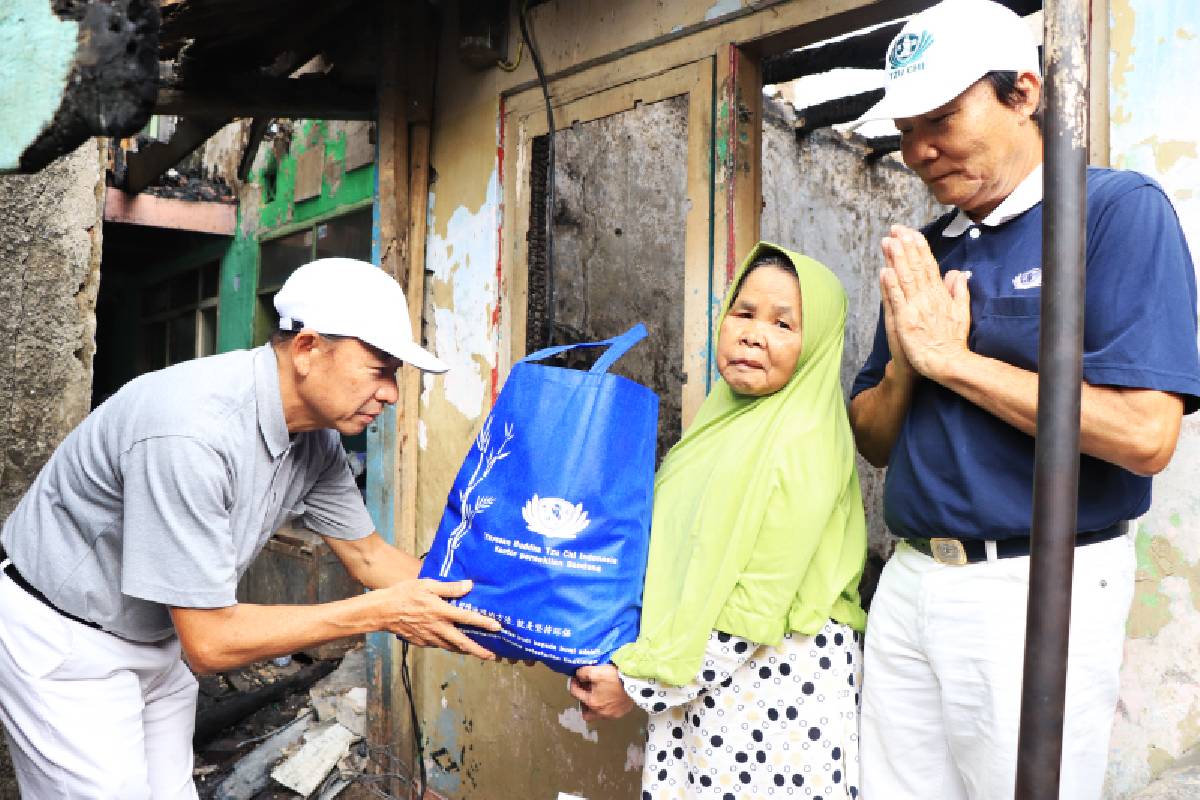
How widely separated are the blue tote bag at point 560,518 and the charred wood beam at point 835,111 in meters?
3.81

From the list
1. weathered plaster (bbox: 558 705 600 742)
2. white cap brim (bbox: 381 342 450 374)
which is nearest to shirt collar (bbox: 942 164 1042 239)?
white cap brim (bbox: 381 342 450 374)


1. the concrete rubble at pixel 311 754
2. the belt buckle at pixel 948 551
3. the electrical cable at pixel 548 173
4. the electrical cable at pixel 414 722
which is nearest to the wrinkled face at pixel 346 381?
the belt buckle at pixel 948 551

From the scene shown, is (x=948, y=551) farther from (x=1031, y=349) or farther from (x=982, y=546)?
(x=1031, y=349)

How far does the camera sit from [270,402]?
2172 millimetres

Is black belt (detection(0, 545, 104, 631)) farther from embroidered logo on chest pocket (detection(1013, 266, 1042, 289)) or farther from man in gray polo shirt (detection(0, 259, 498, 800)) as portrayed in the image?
embroidered logo on chest pocket (detection(1013, 266, 1042, 289))

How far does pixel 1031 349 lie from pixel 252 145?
7361 millimetres

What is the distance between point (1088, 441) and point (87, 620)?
2103 millimetres

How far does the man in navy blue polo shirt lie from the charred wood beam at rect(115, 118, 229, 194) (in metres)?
3.73

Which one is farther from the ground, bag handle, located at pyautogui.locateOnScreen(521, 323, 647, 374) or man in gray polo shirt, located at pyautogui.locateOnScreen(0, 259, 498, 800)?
bag handle, located at pyautogui.locateOnScreen(521, 323, 647, 374)

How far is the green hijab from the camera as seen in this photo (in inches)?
73.7

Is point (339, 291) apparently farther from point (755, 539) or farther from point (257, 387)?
point (755, 539)

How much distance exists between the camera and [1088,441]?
5.04ft

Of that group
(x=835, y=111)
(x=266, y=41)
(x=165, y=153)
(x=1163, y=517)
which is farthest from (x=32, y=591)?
(x=165, y=153)

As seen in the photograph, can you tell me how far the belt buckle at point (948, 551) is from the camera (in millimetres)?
1737
